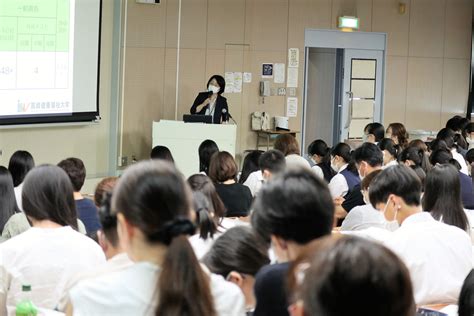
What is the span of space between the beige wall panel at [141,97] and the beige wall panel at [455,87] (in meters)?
5.24

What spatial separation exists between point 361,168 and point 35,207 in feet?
12.7

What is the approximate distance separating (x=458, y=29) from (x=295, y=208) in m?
12.3

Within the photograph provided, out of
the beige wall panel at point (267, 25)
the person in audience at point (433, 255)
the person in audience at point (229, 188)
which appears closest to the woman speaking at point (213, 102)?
the beige wall panel at point (267, 25)

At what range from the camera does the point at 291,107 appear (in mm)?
12016

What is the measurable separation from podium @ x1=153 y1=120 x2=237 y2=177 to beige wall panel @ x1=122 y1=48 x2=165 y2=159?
831mm

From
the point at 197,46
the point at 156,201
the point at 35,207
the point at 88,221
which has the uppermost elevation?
the point at 197,46

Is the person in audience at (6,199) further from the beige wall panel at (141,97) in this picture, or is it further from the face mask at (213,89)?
the face mask at (213,89)

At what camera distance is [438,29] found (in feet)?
44.2

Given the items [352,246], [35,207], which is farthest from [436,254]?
[352,246]

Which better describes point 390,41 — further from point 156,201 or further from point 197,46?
point 156,201

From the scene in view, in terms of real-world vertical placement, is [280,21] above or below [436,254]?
above

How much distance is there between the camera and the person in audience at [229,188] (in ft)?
18.9

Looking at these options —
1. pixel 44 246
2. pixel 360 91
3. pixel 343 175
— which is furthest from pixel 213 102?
pixel 44 246

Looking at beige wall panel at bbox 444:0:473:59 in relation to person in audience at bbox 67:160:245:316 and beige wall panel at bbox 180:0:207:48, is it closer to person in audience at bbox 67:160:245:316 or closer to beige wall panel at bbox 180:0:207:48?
beige wall panel at bbox 180:0:207:48
